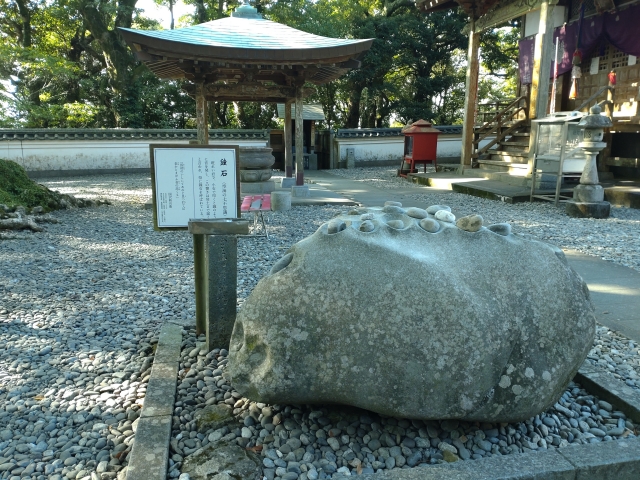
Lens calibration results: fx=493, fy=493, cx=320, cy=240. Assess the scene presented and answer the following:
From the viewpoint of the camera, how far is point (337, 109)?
21781 mm

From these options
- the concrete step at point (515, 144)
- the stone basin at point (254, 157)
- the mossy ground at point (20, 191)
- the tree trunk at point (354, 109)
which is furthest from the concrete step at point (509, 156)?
the mossy ground at point (20, 191)

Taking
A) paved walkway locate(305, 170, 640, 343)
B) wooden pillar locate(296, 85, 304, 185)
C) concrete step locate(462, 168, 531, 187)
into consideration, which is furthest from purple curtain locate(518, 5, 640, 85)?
A: paved walkway locate(305, 170, 640, 343)

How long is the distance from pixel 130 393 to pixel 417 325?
149 centimetres

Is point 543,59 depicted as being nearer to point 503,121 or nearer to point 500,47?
point 503,121

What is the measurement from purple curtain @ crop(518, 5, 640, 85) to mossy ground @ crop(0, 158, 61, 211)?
1081cm

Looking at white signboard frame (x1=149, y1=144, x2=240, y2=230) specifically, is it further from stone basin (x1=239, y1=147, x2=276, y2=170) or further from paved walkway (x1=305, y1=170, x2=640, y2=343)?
stone basin (x1=239, y1=147, x2=276, y2=170)

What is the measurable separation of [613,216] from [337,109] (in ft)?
52.7

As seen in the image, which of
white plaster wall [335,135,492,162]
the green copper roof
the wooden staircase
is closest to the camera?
the green copper roof

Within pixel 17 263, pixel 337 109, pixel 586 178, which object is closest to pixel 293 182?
pixel 586 178

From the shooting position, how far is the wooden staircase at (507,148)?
1019 cm

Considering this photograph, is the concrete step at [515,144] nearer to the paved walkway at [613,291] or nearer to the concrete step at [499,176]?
the concrete step at [499,176]

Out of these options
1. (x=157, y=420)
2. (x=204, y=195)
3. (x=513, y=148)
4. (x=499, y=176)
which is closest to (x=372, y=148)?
(x=513, y=148)

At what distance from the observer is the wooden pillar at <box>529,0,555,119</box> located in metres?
9.37

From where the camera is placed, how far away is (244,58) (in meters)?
7.84
